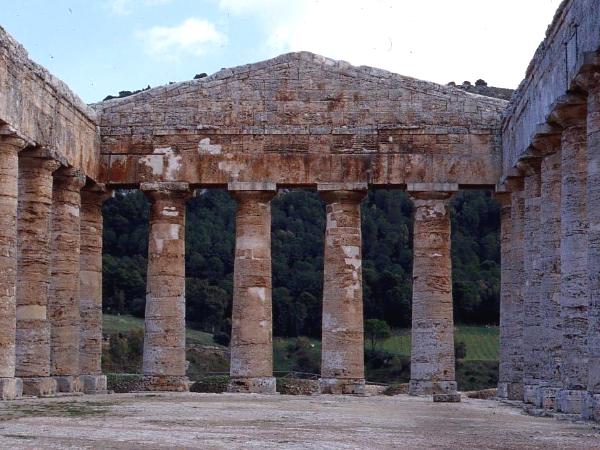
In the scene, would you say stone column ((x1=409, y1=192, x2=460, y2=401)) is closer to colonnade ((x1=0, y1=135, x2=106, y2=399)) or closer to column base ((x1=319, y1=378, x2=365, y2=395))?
column base ((x1=319, y1=378, x2=365, y2=395))

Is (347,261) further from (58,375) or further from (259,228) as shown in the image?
(58,375)

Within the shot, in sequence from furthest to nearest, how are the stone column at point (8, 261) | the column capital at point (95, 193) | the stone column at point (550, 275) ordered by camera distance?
the column capital at point (95, 193)
the stone column at point (550, 275)
the stone column at point (8, 261)

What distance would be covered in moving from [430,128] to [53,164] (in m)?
12.4

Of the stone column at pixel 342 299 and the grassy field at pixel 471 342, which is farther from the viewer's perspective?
the grassy field at pixel 471 342

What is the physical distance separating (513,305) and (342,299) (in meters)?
5.46

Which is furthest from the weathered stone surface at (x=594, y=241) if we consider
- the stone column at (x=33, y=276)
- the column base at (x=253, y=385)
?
the stone column at (x=33, y=276)

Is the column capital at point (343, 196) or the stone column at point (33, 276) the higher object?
the column capital at point (343, 196)

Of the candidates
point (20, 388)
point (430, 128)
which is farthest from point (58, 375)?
point (430, 128)

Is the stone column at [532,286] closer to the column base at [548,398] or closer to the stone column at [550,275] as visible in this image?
the stone column at [550,275]

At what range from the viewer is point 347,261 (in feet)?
127

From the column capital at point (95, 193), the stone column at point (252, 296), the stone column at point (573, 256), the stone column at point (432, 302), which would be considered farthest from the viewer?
the column capital at point (95, 193)

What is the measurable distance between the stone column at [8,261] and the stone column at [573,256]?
1346cm

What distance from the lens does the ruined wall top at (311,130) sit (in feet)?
128

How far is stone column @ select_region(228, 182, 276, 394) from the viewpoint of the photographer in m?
37.9
